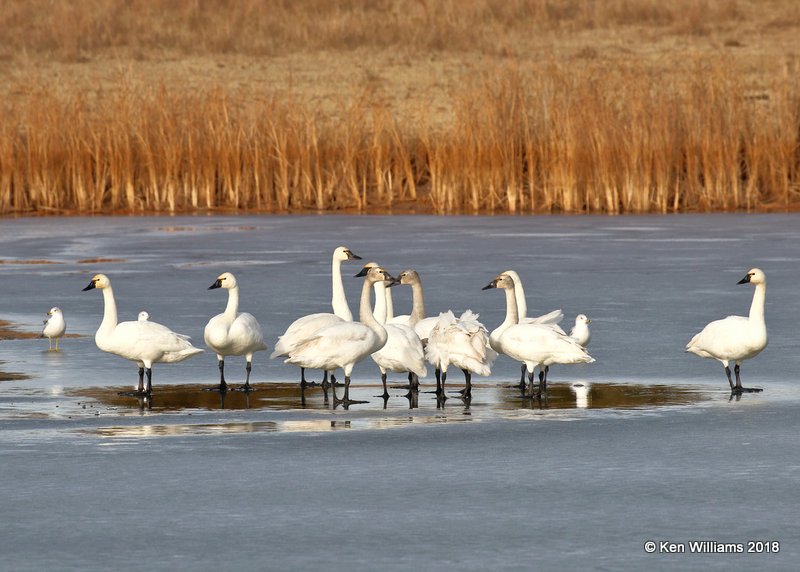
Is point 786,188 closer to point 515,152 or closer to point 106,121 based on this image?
A: point 515,152

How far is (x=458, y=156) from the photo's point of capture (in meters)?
24.3

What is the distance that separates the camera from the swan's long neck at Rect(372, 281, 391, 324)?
10461mm

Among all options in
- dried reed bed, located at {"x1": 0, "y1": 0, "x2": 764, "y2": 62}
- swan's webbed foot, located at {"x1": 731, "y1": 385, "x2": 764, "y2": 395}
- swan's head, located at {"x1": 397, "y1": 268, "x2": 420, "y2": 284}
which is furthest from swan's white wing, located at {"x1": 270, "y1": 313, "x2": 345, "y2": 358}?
dried reed bed, located at {"x1": 0, "y1": 0, "x2": 764, "y2": 62}

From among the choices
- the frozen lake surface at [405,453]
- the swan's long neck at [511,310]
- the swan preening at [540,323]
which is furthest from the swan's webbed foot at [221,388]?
the swan's long neck at [511,310]

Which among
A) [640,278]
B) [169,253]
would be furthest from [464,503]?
[169,253]

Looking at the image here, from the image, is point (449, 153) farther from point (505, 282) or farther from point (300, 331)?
point (300, 331)

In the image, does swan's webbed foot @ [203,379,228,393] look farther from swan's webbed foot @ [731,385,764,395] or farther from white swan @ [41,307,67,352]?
swan's webbed foot @ [731,385,764,395]

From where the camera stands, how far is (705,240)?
19938mm

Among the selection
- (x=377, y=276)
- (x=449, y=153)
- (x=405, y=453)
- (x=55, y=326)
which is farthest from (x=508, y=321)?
(x=449, y=153)

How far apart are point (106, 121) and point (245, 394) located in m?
16.4

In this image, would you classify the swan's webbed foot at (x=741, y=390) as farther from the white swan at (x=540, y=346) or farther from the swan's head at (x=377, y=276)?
the swan's head at (x=377, y=276)

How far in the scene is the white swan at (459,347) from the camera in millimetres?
9242

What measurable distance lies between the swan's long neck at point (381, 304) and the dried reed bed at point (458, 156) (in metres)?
12.8

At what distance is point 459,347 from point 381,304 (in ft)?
4.43
